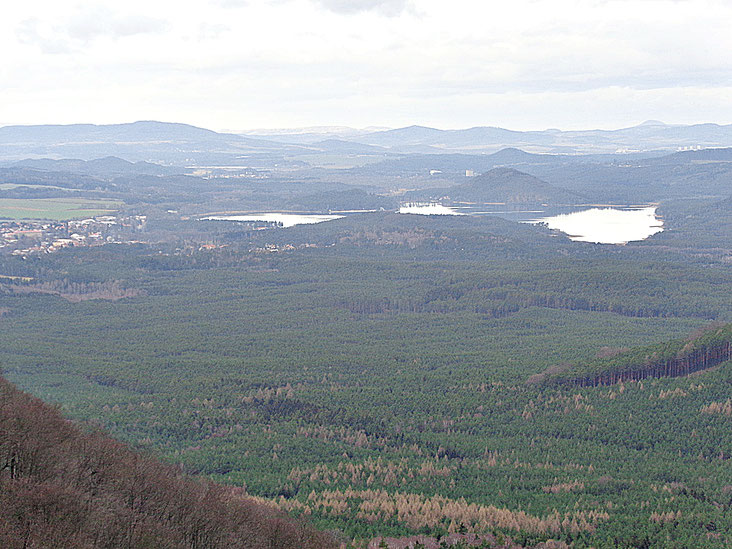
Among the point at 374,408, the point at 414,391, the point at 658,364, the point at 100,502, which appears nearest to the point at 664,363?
the point at 658,364

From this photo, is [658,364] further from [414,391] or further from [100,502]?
[100,502]

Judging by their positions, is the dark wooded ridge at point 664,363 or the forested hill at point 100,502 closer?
the forested hill at point 100,502

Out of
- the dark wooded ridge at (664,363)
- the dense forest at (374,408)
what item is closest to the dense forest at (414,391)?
the dense forest at (374,408)

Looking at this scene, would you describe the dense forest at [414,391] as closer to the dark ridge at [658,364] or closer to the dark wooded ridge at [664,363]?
the dark ridge at [658,364]

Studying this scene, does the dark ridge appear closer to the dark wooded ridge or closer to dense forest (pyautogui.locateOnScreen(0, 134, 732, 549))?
the dark wooded ridge

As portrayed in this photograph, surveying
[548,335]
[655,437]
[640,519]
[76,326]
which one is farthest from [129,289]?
[640,519]

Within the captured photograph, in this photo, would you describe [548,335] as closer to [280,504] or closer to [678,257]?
[280,504]
